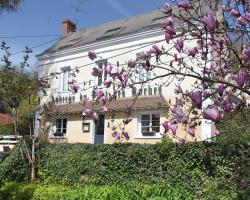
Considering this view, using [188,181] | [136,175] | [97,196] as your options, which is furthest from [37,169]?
[97,196]

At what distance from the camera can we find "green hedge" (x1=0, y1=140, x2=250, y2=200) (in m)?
11.1

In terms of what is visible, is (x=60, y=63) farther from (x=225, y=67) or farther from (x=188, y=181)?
(x=225, y=67)

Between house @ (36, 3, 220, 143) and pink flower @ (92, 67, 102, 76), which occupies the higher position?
house @ (36, 3, 220, 143)

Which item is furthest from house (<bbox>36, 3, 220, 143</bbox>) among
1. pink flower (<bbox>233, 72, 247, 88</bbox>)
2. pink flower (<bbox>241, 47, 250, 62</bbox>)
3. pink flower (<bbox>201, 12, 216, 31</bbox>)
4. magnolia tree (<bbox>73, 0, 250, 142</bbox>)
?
pink flower (<bbox>201, 12, 216, 31</bbox>)

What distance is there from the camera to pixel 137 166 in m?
13.4

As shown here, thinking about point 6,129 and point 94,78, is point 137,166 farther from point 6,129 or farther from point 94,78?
point 6,129

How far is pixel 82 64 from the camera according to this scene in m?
26.1

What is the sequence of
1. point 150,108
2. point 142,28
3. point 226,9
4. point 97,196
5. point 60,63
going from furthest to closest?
point 60,63 < point 142,28 < point 150,108 < point 97,196 < point 226,9

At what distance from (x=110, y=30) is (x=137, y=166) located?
50.6 feet

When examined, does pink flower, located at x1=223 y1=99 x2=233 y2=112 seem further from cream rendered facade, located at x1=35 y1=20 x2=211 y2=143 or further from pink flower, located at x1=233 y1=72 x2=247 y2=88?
cream rendered facade, located at x1=35 y1=20 x2=211 y2=143

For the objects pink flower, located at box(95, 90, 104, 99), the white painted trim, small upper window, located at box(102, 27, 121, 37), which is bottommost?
pink flower, located at box(95, 90, 104, 99)

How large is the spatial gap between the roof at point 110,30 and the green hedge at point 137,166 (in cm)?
1030

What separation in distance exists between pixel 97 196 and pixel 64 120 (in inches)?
746

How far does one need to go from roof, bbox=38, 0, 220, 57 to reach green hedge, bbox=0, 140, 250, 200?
1030 cm
